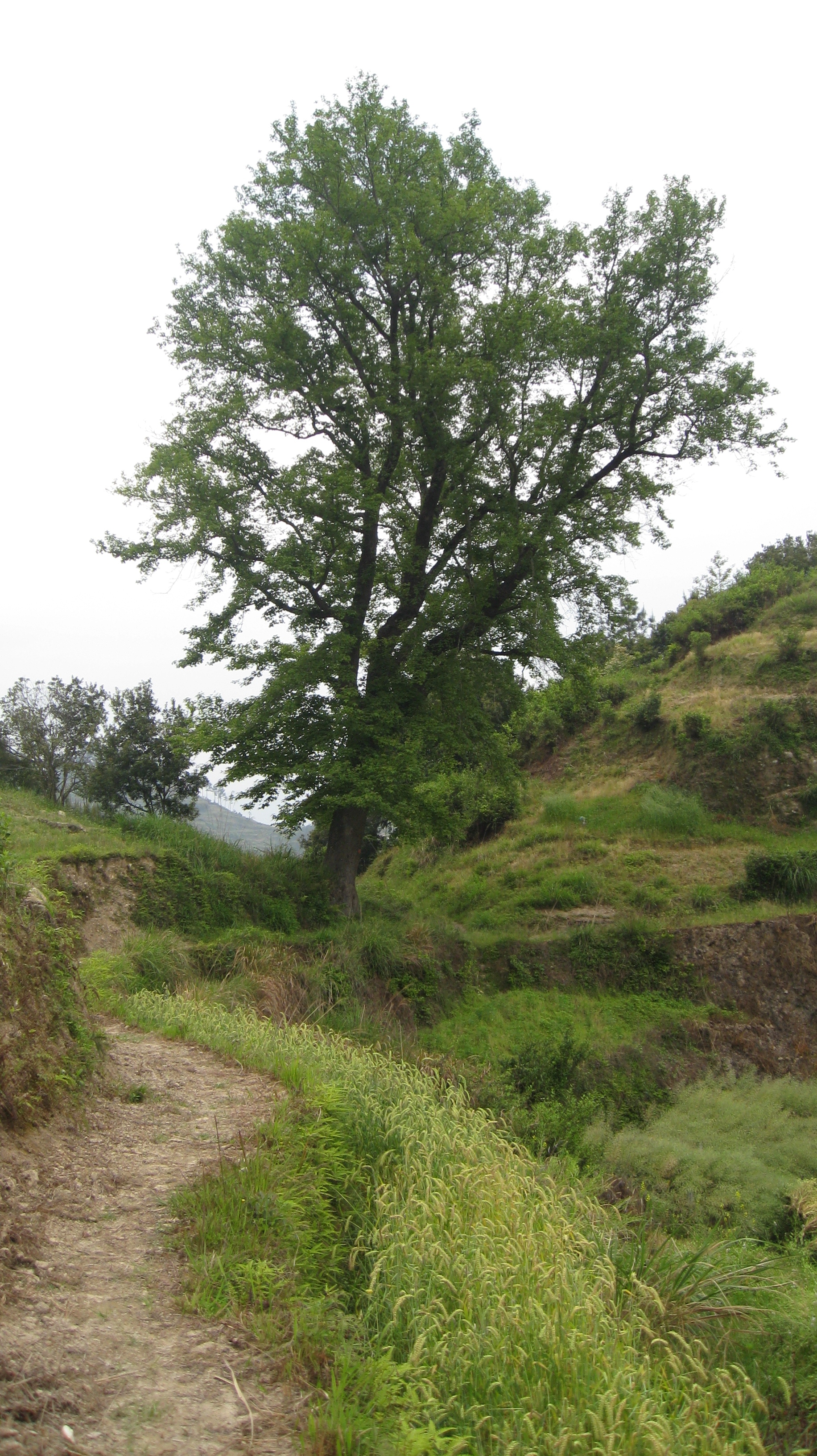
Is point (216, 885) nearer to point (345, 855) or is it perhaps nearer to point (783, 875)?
point (345, 855)

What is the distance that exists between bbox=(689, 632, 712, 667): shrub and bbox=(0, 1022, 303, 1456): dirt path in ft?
80.2

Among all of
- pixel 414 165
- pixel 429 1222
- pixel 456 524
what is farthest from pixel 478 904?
pixel 429 1222

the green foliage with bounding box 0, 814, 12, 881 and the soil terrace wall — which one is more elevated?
the green foliage with bounding box 0, 814, 12, 881

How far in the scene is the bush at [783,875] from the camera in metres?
19.0

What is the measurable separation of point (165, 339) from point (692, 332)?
34.4 feet

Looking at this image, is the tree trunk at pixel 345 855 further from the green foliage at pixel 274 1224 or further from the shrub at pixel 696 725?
the green foliage at pixel 274 1224

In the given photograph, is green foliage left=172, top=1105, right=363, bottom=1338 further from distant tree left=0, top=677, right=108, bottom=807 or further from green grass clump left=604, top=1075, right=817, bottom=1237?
distant tree left=0, top=677, right=108, bottom=807

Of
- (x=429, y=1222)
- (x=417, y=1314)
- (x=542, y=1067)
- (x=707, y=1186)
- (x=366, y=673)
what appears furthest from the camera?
(x=366, y=673)

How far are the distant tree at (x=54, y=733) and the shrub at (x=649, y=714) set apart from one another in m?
15.0

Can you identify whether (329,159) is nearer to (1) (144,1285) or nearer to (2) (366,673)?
(2) (366,673)

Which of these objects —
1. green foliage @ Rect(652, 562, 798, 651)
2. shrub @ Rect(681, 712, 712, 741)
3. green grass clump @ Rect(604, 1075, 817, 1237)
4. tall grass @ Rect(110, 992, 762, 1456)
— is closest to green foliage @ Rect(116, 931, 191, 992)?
green grass clump @ Rect(604, 1075, 817, 1237)

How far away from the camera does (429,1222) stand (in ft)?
14.1

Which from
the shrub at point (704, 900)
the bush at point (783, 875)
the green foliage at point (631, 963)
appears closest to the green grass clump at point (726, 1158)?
the green foliage at point (631, 963)

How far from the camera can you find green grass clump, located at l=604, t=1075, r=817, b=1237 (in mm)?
8070
